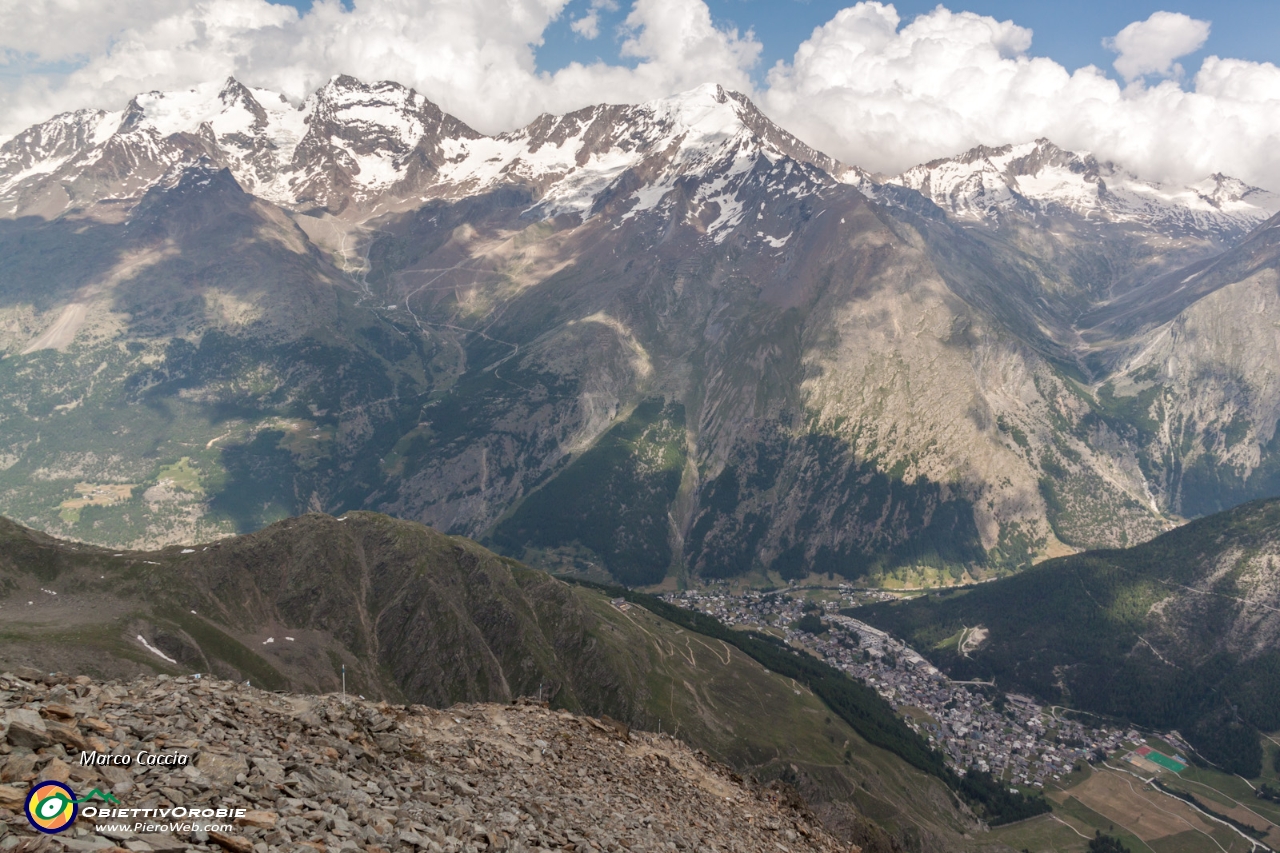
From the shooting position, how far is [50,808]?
65.5 ft

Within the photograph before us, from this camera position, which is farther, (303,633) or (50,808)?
(303,633)

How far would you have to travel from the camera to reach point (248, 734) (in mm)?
34969

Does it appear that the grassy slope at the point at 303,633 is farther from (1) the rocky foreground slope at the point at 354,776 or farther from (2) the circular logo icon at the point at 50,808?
(2) the circular logo icon at the point at 50,808

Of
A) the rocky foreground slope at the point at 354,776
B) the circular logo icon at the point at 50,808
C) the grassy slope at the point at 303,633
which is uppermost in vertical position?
the circular logo icon at the point at 50,808

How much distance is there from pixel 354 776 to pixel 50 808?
696 inches

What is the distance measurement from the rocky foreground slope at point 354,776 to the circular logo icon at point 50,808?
0.27m

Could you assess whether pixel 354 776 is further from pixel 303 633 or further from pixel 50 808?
pixel 303 633

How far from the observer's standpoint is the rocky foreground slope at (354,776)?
24.1m

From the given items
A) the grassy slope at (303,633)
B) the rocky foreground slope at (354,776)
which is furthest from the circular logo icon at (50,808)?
the grassy slope at (303,633)

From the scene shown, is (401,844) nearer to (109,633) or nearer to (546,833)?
(546,833)

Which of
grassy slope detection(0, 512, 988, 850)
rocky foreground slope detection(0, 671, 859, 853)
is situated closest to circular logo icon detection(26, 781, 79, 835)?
rocky foreground slope detection(0, 671, 859, 853)

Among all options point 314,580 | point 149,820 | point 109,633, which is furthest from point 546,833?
point 314,580

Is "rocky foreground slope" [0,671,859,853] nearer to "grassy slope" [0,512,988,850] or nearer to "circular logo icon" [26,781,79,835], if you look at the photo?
"circular logo icon" [26,781,79,835]

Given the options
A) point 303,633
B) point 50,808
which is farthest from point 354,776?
point 303,633
